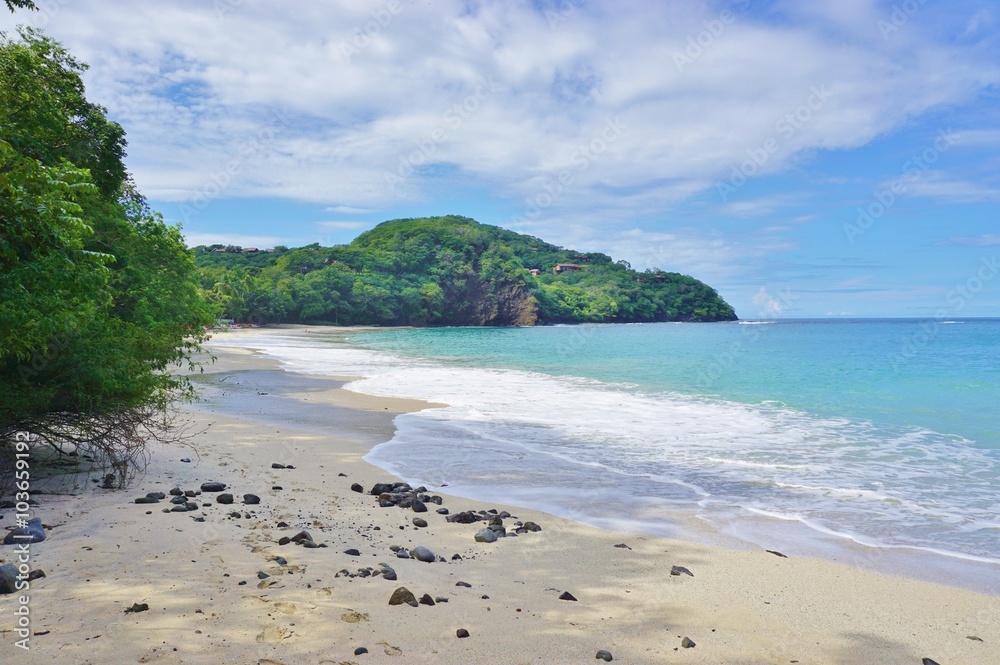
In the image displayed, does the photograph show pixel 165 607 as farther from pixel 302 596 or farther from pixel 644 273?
pixel 644 273

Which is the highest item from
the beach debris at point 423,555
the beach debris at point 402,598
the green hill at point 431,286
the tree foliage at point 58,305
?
the green hill at point 431,286

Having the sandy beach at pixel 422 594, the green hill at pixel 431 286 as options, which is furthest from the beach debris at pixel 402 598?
the green hill at pixel 431 286

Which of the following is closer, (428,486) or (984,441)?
(428,486)

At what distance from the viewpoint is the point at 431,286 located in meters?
123

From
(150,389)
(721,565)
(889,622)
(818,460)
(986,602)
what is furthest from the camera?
(818,460)

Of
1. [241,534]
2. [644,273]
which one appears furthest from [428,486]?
[644,273]

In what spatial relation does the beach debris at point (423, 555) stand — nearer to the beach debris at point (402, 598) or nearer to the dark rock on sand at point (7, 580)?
the beach debris at point (402, 598)

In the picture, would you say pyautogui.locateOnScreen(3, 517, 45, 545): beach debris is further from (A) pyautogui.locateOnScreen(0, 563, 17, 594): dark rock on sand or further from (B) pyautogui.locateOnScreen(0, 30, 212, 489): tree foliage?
(B) pyautogui.locateOnScreen(0, 30, 212, 489): tree foliage

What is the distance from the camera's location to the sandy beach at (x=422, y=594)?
3656mm

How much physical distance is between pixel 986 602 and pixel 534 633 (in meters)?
4.27

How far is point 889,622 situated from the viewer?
4738 millimetres

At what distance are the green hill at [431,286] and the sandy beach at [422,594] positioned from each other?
262ft

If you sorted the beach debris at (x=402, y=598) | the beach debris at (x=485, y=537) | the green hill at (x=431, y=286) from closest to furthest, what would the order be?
1. the beach debris at (x=402, y=598)
2. the beach debris at (x=485, y=537)
3. the green hill at (x=431, y=286)

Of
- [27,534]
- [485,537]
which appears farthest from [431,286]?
[27,534]
